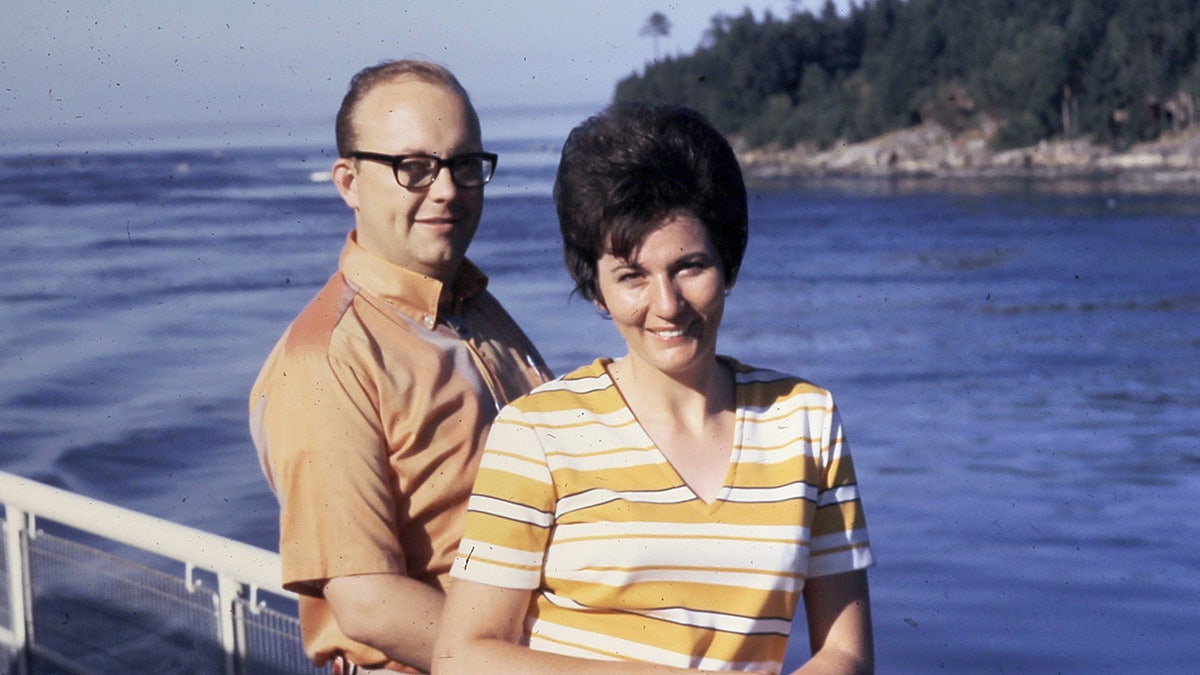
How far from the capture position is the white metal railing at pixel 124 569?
8.47 ft

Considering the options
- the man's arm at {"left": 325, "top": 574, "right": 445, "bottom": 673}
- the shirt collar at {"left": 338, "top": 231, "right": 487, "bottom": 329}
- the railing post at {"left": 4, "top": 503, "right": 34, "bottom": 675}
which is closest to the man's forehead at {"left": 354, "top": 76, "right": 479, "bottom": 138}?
the shirt collar at {"left": 338, "top": 231, "right": 487, "bottom": 329}

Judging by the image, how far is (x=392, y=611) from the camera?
202 cm

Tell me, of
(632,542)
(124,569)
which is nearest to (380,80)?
(632,542)

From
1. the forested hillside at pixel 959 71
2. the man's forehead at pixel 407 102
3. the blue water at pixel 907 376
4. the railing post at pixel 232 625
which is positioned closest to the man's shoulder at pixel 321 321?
the man's forehead at pixel 407 102

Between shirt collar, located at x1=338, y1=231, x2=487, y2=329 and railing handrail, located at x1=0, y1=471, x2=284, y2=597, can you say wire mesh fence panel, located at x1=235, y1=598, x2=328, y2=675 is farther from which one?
shirt collar, located at x1=338, y1=231, x2=487, y2=329

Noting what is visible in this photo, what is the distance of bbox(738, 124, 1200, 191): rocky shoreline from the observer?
2463 inches

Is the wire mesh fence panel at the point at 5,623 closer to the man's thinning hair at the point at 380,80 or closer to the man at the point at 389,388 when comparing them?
the man at the point at 389,388

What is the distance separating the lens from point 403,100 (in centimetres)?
221

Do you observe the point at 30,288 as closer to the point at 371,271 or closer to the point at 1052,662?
the point at 1052,662

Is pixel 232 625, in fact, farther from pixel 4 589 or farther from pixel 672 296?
pixel 672 296

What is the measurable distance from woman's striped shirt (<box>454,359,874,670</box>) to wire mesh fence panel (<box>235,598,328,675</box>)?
38.0 inches

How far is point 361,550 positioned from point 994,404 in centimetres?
1648

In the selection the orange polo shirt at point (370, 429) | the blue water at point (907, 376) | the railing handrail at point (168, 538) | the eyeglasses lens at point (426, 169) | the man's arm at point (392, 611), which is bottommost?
the blue water at point (907, 376)

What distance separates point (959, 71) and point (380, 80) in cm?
7999
